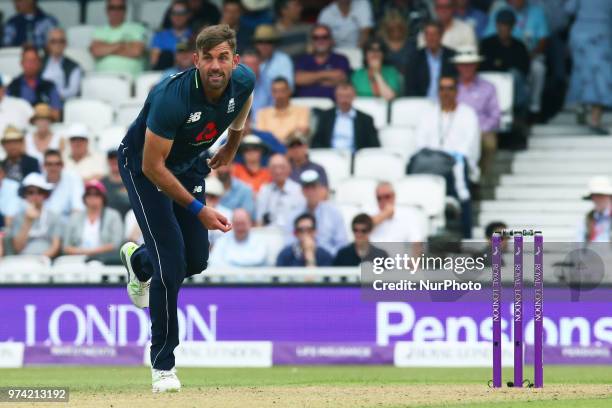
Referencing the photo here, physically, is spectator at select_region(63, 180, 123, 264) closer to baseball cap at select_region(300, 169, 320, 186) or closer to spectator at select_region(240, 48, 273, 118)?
baseball cap at select_region(300, 169, 320, 186)

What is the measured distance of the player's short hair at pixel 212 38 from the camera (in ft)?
25.3

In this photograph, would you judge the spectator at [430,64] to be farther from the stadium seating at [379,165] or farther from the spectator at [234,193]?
the spectator at [234,193]

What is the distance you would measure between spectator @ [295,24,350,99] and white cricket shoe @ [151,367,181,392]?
7.25m

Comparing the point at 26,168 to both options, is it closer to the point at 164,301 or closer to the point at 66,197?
the point at 66,197

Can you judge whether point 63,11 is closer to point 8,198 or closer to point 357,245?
point 8,198

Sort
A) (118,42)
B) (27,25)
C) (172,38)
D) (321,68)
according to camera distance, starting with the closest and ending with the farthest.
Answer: (321,68), (172,38), (118,42), (27,25)

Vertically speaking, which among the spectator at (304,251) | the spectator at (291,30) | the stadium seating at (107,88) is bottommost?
the spectator at (304,251)

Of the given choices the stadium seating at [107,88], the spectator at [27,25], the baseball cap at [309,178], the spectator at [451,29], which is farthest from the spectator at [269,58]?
the spectator at [27,25]

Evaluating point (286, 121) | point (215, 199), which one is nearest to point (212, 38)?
point (215, 199)

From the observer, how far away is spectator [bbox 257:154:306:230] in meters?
13.7

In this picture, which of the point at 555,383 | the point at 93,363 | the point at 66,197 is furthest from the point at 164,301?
the point at 66,197

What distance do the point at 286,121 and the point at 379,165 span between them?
3.77 feet

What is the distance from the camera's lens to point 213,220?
783cm

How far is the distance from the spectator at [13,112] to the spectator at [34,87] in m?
0.21
